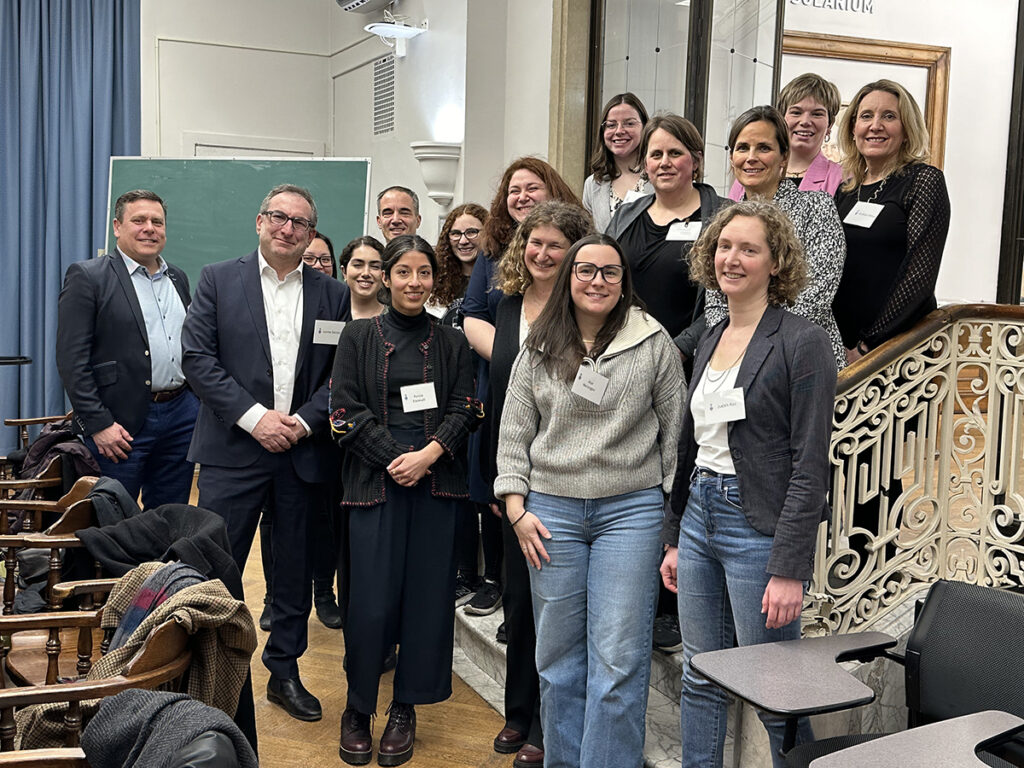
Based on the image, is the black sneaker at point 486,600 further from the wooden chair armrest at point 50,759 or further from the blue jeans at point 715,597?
the wooden chair armrest at point 50,759

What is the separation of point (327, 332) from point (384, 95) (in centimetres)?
395

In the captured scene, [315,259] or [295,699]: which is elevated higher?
[315,259]

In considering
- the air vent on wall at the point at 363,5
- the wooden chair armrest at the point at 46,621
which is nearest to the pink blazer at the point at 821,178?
the wooden chair armrest at the point at 46,621

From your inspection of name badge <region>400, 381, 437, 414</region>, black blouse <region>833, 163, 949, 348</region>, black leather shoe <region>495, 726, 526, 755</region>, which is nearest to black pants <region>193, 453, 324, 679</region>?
name badge <region>400, 381, 437, 414</region>

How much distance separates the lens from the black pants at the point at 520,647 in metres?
2.88

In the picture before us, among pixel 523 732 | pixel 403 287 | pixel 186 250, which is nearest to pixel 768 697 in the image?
pixel 523 732

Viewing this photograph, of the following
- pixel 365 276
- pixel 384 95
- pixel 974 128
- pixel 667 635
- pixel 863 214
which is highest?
pixel 384 95

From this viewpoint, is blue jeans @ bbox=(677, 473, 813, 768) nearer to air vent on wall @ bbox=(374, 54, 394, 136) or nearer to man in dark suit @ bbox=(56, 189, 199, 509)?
man in dark suit @ bbox=(56, 189, 199, 509)

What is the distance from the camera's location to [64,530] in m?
2.71

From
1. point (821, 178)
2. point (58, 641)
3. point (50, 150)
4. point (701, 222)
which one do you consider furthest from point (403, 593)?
point (50, 150)

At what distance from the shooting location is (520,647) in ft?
9.64

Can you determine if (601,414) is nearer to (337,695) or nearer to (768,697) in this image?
(768,697)

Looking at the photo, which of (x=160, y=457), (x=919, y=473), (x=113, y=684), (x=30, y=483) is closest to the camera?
(x=113, y=684)

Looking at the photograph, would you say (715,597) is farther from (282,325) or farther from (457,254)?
(457,254)
